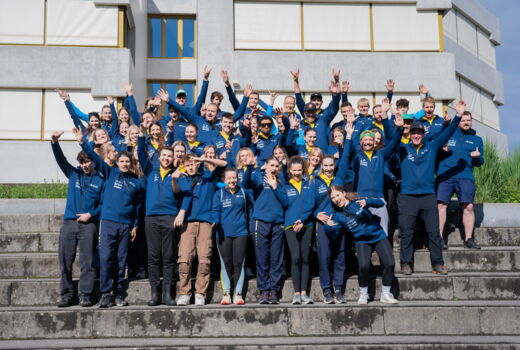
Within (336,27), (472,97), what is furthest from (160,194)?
(472,97)

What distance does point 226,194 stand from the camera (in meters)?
7.12

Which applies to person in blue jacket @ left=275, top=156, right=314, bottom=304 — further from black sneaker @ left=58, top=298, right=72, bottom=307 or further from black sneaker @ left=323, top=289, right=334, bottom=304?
black sneaker @ left=58, top=298, right=72, bottom=307

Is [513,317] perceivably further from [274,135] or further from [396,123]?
[274,135]

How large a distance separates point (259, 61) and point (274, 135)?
29.4 feet

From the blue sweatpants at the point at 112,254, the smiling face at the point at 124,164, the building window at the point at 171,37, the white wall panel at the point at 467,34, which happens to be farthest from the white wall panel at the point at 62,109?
the white wall panel at the point at 467,34

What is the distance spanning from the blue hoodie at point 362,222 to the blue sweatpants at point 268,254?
2.78ft

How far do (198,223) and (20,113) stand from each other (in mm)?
10598

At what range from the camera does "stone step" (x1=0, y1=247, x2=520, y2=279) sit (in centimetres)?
737

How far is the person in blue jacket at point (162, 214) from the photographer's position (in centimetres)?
662

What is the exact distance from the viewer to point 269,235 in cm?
693

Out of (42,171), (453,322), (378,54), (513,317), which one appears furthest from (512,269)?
(42,171)

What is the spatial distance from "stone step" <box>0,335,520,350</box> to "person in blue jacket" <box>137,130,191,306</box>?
2.65 feet

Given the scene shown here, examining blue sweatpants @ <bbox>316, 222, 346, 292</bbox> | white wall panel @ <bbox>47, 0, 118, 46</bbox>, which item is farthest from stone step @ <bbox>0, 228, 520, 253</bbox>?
→ white wall panel @ <bbox>47, 0, 118, 46</bbox>

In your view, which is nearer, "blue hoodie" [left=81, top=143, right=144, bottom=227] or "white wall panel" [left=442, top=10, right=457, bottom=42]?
"blue hoodie" [left=81, top=143, right=144, bottom=227]
